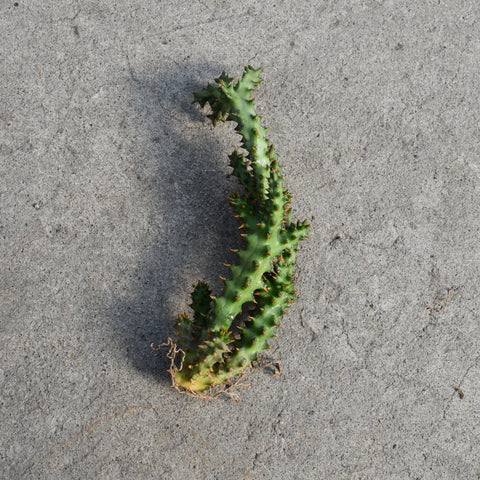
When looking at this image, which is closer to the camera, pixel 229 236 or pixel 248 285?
pixel 248 285

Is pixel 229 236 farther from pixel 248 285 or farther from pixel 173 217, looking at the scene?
pixel 248 285

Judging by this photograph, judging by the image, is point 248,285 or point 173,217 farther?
point 173,217

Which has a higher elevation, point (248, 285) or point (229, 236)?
point (248, 285)

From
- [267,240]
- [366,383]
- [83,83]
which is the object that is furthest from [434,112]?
[83,83]

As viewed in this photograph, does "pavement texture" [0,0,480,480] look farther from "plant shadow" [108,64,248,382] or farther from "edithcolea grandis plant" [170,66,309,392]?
"edithcolea grandis plant" [170,66,309,392]

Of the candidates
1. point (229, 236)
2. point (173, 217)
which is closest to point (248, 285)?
point (229, 236)
